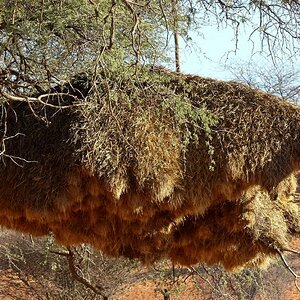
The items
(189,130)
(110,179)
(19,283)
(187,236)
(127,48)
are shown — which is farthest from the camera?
(19,283)

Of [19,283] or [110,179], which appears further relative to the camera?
[19,283]

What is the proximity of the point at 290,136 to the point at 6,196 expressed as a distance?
5.08 ft

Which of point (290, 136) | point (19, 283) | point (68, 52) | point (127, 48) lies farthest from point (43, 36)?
point (19, 283)

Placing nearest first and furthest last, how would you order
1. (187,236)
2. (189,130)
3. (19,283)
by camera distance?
1. (189,130)
2. (187,236)
3. (19,283)

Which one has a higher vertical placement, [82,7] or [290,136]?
[82,7]

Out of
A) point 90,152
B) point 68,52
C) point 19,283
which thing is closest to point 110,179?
point 90,152

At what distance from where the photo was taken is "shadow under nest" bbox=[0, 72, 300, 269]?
11.6ft

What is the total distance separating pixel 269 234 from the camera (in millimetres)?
4422

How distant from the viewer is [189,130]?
370cm

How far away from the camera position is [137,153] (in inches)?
138

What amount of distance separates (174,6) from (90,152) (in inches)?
35.3

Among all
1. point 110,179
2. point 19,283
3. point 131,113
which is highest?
point 131,113

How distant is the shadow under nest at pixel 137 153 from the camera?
352 centimetres

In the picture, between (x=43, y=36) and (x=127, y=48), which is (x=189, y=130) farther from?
(x=43, y=36)
